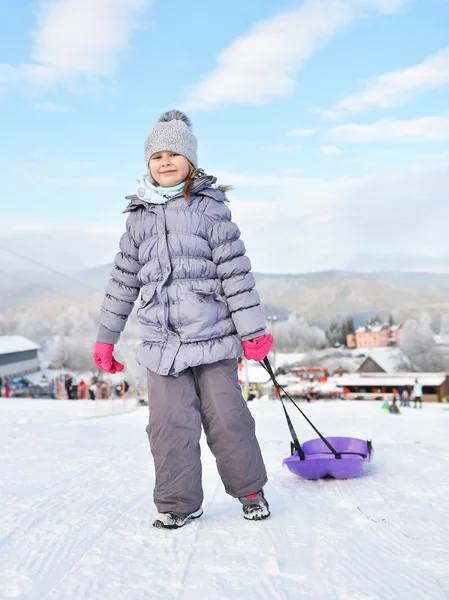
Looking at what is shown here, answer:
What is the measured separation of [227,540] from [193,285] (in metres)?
0.97

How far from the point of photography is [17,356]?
138ft

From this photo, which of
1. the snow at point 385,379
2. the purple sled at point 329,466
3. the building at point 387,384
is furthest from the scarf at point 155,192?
the snow at point 385,379

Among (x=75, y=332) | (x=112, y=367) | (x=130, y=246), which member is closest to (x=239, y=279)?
(x=130, y=246)

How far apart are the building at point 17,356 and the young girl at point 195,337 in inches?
1588

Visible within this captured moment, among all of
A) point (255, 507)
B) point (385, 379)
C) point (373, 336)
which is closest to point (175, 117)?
point (255, 507)

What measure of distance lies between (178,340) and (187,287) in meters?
0.21

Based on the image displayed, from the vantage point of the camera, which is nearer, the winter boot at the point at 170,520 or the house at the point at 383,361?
the winter boot at the point at 170,520

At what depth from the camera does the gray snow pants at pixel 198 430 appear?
2514 mm

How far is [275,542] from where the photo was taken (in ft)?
6.99

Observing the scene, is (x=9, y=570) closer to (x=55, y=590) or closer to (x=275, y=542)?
(x=55, y=590)

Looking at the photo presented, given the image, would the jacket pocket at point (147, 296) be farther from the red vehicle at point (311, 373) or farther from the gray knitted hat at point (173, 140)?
the red vehicle at point (311, 373)

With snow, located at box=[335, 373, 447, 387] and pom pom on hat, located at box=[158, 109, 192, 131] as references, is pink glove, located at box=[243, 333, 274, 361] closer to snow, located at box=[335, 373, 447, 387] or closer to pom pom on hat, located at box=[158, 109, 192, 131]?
pom pom on hat, located at box=[158, 109, 192, 131]

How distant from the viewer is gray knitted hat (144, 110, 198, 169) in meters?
2.73

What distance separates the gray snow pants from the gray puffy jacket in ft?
0.31
